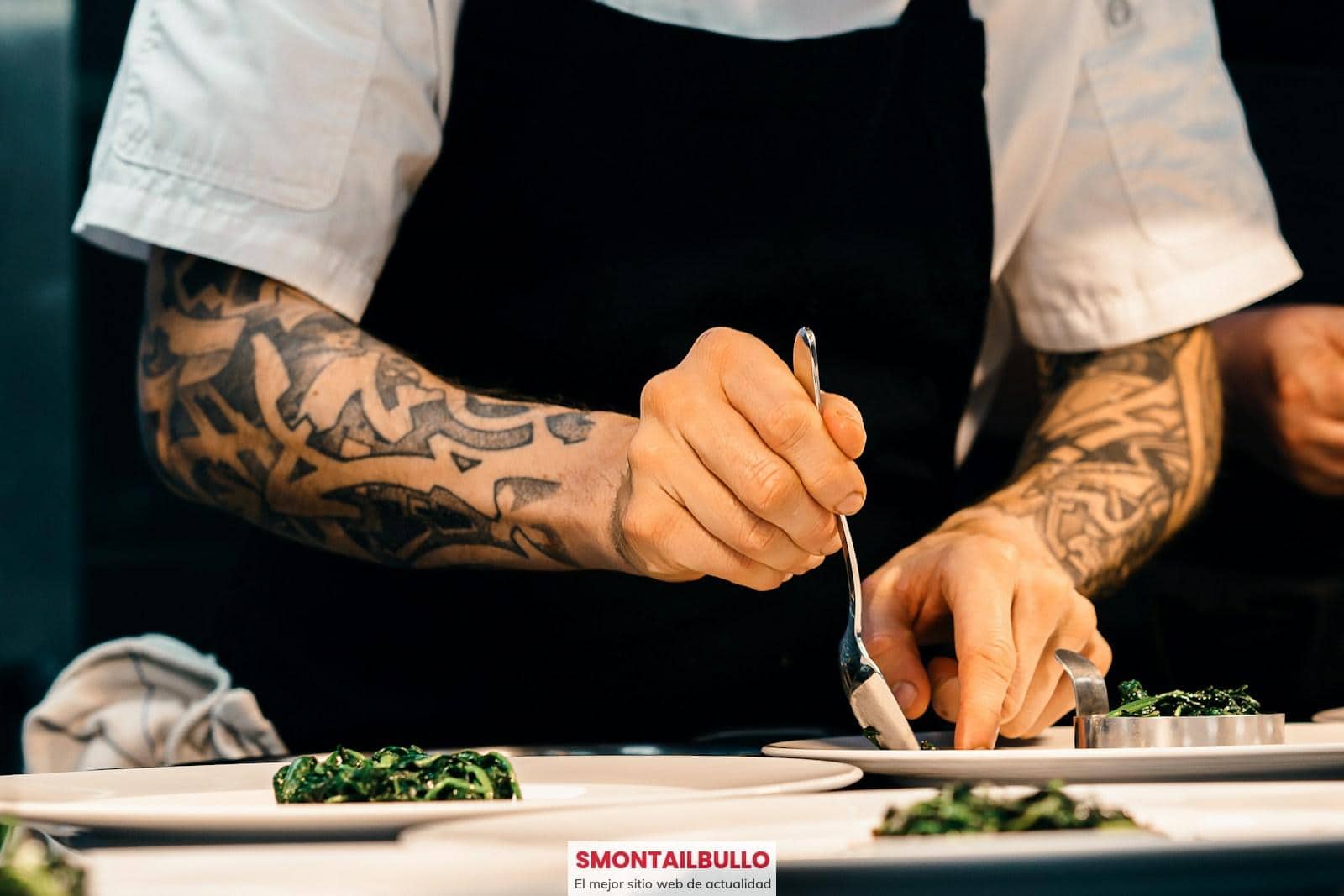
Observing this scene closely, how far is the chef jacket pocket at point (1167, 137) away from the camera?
1.53 meters

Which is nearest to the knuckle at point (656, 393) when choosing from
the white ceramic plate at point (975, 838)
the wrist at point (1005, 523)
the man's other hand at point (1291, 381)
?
the white ceramic plate at point (975, 838)

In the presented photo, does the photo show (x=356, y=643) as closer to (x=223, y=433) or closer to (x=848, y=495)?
(x=223, y=433)

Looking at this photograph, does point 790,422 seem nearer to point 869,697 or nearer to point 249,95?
point 869,697

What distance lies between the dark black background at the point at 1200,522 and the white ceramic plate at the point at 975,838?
1591 mm

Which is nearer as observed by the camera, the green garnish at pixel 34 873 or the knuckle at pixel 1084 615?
the green garnish at pixel 34 873

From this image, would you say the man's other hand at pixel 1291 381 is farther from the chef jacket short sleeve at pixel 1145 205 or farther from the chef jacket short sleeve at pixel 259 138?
the chef jacket short sleeve at pixel 259 138

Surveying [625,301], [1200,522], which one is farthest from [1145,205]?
[1200,522]

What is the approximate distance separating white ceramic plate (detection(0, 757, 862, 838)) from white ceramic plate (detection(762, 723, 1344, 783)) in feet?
0.11

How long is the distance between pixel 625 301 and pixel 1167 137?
2.19 feet

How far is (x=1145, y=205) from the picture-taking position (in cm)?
153

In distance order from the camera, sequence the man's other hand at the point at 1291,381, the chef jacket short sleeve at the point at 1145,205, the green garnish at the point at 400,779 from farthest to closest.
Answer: the man's other hand at the point at 1291,381 → the chef jacket short sleeve at the point at 1145,205 → the green garnish at the point at 400,779

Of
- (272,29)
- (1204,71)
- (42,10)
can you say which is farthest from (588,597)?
(42,10)

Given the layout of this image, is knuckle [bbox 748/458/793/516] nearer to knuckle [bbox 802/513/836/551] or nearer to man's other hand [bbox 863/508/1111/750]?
knuckle [bbox 802/513/836/551]

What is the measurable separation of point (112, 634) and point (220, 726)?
45.8 inches
